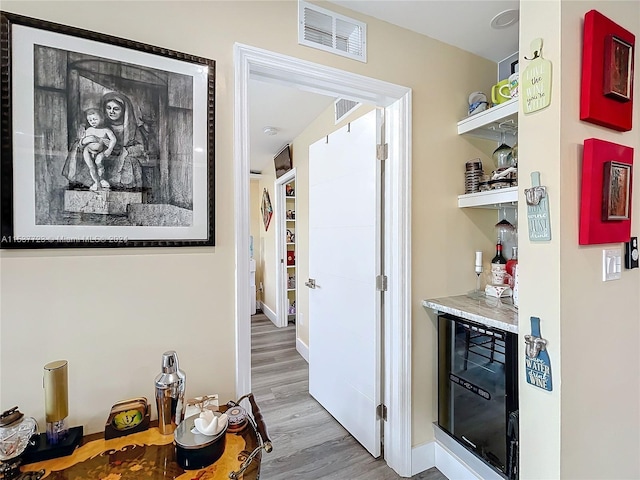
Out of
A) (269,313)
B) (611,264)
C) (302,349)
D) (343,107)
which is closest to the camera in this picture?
(611,264)

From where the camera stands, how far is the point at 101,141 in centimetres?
110

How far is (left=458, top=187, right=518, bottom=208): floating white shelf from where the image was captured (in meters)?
1.59

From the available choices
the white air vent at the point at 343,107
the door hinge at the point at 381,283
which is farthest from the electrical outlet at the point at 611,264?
the white air vent at the point at 343,107

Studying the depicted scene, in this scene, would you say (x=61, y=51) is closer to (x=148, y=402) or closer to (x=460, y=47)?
(x=148, y=402)

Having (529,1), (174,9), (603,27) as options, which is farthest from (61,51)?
(603,27)

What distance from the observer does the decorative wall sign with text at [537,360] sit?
1078 mm

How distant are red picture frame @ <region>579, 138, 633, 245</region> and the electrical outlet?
→ 2.1 inches

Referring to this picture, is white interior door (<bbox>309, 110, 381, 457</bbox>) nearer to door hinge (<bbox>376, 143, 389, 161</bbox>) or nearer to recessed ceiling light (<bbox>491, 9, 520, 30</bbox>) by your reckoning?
door hinge (<bbox>376, 143, 389, 161</bbox>)

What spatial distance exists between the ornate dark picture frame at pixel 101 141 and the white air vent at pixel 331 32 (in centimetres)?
51

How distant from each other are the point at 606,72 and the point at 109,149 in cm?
179

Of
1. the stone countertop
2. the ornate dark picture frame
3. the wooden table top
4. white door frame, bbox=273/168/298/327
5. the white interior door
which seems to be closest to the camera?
the wooden table top

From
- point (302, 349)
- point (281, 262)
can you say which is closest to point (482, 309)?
point (302, 349)

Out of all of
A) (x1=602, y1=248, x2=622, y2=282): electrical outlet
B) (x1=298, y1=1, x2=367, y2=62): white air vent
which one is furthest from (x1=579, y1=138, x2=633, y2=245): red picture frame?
(x1=298, y1=1, x2=367, y2=62): white air vent

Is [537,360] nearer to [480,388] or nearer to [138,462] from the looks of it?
[480,388]
